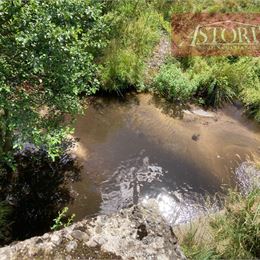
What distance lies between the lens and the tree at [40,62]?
460cm

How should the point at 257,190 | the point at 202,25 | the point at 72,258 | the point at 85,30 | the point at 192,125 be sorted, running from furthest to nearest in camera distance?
the point at 202,25 → the point at 192,125 → the point at 85,30 → the point at 257,190 → the point at 72,258

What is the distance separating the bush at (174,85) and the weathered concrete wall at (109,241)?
5.95m

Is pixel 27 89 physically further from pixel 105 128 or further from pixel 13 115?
pixel 105 128

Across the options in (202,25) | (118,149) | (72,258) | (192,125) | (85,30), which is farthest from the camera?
(202,25)

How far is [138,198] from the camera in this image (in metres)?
6.88

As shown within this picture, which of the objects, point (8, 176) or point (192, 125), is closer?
point (8, 176)

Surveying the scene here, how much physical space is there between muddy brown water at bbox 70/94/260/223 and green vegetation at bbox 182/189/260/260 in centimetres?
131

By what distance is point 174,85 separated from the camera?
29.9 ft

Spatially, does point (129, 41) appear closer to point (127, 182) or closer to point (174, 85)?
point (174, 85)

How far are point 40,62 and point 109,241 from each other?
248 cm

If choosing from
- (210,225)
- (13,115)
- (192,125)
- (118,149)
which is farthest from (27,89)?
(192,125)

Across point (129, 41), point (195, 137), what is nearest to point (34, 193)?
point (195, 137)

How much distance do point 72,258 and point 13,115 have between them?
7.96 feet

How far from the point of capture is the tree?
4.60 metres
